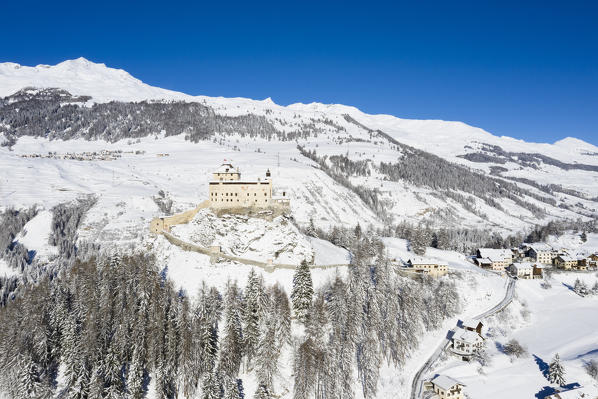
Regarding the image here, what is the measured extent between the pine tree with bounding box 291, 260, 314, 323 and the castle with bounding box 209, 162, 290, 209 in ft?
64.2

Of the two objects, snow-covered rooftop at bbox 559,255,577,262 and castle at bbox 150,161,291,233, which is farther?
snow-covered rooftop at bbox 559,255,577,262

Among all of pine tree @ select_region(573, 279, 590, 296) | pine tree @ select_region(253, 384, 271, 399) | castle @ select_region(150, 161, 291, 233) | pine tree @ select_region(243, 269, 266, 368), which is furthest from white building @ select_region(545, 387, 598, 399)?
castle @ select_region(150, 161, 291, 233)

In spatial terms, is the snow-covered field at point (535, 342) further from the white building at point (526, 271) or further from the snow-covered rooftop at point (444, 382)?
the snow-covered rooftop at point (444, 382)

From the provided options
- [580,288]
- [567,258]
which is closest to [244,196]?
[580,288]

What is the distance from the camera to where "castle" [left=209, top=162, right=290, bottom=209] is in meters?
86.5

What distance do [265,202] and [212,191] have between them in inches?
458

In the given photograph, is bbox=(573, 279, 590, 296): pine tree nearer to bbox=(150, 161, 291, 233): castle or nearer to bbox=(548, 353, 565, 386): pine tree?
bbox=(548, 353, 565, 386): pine tree

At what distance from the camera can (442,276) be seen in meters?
92.6

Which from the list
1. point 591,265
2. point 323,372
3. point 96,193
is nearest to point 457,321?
point 323,372

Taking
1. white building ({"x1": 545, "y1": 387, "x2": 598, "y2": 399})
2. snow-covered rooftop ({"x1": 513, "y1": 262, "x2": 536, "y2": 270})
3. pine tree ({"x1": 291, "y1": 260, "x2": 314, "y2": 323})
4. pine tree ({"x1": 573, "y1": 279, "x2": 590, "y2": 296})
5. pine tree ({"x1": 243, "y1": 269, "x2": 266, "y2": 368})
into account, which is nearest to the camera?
white building ({"x1": 545, "y1": 387, "x2": 598, "y2": 399})

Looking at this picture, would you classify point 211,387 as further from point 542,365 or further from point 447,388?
point 542,365

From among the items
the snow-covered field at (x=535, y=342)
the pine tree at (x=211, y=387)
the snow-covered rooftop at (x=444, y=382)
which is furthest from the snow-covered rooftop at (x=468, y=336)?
the pine tree at (x=211, y=387)

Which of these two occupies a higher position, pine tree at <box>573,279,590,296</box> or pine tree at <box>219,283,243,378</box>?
pine tree at <box>573,279,590,296</box>

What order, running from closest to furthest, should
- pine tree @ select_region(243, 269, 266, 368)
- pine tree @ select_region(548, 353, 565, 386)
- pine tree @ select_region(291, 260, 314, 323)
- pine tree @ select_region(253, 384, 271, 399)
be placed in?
pine tree @ select_region(253, 384, 271, 399) < pine tree @ select_region(548, 353, 565, 386) < pine tree @ select_region(243, 269, 266, 368) < pine tree @ select_region(291, 260, 314, 323)
